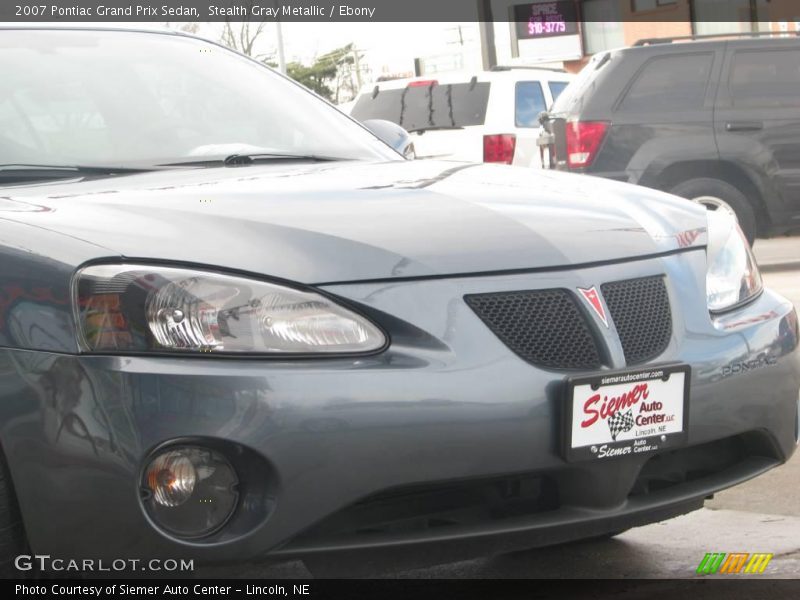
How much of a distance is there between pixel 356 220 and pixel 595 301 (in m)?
0.54

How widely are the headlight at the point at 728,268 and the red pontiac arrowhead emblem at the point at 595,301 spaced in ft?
1.25

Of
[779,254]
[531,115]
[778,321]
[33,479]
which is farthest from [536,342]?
[531,115]

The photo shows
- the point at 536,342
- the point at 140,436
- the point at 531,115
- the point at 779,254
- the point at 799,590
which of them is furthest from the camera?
the point at 531,115

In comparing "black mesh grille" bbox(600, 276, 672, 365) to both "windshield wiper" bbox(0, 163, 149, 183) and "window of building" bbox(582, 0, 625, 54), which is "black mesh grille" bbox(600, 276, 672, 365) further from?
"window of building" bbox(582, 0, 625, 54)

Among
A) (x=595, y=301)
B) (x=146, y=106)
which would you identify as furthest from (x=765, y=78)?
(x=595, y=301)

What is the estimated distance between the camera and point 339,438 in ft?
8.74

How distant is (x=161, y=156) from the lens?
3.80m

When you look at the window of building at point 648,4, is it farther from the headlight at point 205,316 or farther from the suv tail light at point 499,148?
the headlight at point 205,316

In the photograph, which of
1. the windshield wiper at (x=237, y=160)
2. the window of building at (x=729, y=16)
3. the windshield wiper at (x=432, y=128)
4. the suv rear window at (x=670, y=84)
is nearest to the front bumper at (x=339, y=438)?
the windshield wiper at (x=237, y=160)

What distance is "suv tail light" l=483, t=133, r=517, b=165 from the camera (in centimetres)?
1421

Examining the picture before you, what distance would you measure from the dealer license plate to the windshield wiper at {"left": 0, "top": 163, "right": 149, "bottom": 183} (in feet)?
4.67

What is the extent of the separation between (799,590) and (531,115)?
12.4 meters

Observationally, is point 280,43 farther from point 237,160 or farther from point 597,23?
point 237,160

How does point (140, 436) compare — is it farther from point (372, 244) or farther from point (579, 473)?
point (579, 473)
